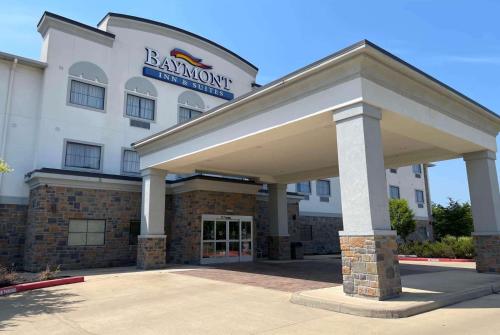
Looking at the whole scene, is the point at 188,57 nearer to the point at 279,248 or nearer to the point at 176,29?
the point at 176,29

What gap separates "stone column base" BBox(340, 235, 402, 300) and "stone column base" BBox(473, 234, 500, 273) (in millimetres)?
6968

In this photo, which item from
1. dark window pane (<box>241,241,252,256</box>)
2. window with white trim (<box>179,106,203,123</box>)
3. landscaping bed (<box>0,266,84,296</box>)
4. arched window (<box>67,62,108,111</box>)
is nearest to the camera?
landscaping bed (<box>0,266,84,296</box>)

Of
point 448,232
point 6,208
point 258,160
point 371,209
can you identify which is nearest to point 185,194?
point 258,160

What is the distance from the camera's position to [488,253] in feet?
44.7

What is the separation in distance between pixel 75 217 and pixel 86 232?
33.8 inches

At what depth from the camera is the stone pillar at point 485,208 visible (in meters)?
13.5

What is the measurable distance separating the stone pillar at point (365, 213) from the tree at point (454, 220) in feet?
90.0

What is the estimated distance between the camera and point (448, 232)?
33.3m

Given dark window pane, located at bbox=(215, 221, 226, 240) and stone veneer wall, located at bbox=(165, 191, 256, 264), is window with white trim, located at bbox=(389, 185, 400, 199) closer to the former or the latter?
stone veneer wall, located at bbox=(165, 191, 256, 264)

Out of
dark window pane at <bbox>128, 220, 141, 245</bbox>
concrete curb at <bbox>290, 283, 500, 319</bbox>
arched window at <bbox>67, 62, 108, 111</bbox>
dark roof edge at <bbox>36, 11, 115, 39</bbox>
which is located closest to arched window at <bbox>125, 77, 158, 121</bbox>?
arched window at <bbox>67, 62, 108, 111</bbox>

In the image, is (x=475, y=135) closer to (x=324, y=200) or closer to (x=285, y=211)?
(x=285, y=211)

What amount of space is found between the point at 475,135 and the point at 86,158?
16819mm

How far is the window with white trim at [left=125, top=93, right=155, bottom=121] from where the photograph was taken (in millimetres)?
20734

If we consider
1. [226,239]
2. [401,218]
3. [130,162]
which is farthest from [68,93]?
[401,218]
